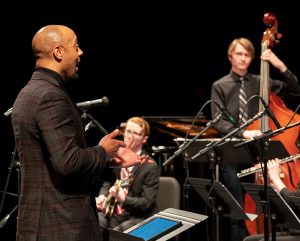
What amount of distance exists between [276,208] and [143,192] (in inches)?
58.9

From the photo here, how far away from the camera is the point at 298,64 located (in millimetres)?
6402

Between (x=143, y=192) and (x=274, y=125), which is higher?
(x=274, y=125)

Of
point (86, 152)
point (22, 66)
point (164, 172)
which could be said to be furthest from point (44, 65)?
point (22, 66)

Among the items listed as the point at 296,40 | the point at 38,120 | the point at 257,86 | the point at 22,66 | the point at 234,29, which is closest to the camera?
the point at 38,120

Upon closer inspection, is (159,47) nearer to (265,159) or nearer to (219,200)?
(219,200)

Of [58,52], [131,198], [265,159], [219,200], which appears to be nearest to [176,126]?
[131,198]

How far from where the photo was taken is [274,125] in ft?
16.1

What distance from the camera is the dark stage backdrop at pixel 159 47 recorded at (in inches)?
Result: 257

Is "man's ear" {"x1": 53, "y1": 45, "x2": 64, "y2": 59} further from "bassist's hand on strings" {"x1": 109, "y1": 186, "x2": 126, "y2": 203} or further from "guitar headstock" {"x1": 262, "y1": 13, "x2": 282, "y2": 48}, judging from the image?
"guitar headstock" {"x1": 262, "y1": 13, "x2": 282, "y2": 48}

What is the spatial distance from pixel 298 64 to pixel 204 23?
129cm

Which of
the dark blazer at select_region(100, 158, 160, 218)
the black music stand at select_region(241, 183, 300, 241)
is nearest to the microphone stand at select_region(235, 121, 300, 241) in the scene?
the black music stand at select_region(241, 183, 300, 241)

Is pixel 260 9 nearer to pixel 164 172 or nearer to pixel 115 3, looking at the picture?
pixel 115 3

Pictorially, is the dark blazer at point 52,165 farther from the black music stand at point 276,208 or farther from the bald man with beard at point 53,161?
the black music stand at point 276,208

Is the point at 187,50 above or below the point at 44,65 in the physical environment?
above
